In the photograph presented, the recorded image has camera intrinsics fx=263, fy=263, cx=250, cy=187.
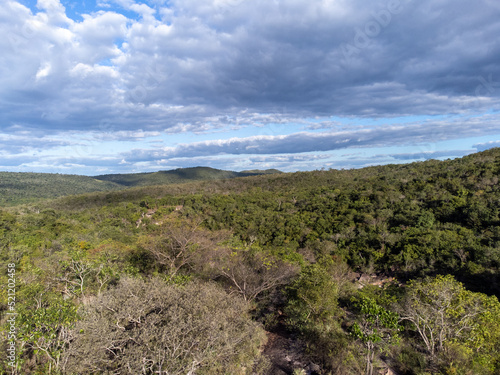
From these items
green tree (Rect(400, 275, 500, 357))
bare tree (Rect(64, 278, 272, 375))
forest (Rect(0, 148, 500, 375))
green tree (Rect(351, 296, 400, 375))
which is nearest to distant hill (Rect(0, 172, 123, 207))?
forest (Rect(0, 148, 500, 375))

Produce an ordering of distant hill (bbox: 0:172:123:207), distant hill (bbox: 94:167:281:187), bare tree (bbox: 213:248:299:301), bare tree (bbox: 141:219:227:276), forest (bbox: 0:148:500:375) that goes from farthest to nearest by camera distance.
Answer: distant hill (bbox: 94:167:281:187), distant hill (bbox: 0:172:123:207), bare tree (bbox: 141:219:227:276), bare tree (bbox: 213:248:299:301), forest (bbox: 0:148:500:375)

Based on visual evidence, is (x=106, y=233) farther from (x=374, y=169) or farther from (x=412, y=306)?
(x=374, y=169)

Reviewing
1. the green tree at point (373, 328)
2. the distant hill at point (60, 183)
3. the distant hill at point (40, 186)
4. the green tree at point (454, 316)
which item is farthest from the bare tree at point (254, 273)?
the distant hill at point (40, 186)

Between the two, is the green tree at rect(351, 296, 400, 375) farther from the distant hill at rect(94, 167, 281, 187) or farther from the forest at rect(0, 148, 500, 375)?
the distant hill at rect(94, 167, 281, 187)

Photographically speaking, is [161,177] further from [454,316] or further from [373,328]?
[454,316]

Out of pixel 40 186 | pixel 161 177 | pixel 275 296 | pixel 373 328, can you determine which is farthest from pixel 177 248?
pixel 161 177

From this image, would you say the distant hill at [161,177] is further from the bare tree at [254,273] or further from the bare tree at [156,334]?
the bare tree at [156,334]

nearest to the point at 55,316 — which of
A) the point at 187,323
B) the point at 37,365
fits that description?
the point at 37,365
